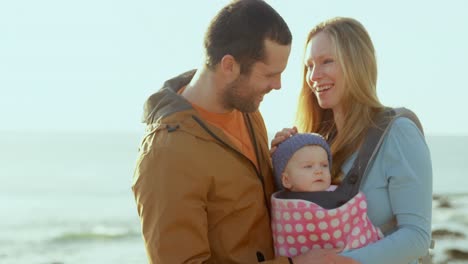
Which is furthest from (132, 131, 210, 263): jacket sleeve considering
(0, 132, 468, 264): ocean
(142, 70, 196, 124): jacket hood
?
(0, 132, 468, 264): ocean

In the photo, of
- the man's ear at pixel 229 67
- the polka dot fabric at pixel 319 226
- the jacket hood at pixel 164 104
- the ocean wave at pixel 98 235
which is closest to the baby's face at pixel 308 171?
the polka dot fabric at pixel 319 226

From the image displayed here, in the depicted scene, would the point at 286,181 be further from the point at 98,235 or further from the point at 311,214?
the point at 98,235

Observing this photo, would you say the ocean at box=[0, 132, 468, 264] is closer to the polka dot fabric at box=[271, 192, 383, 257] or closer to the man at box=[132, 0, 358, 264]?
the polka dot fabric at box=[271, 192, 383, 257]

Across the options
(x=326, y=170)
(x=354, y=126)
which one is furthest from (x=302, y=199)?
(x=354, y=126)

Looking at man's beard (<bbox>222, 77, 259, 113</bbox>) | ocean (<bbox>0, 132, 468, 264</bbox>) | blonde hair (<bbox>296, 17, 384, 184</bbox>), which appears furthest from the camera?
ocean (<bbox>0, 132, 468, 264</bbox>)

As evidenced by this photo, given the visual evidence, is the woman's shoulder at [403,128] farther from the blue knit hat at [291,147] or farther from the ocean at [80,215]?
the ocean at [80,215]

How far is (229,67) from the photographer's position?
459 cm

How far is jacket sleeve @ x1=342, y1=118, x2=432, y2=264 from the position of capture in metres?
4.47

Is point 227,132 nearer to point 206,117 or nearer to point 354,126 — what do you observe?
point 206,117

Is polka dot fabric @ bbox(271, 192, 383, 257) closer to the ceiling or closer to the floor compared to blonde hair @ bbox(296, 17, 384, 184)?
closer to the floor

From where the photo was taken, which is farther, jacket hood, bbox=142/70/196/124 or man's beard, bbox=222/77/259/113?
man's beard, bbox=222/77/259/113

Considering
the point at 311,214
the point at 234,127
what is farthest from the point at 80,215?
the point at 311,214

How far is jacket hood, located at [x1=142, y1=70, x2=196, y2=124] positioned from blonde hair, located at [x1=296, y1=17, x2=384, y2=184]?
86 cm

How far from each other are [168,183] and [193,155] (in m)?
0.19
